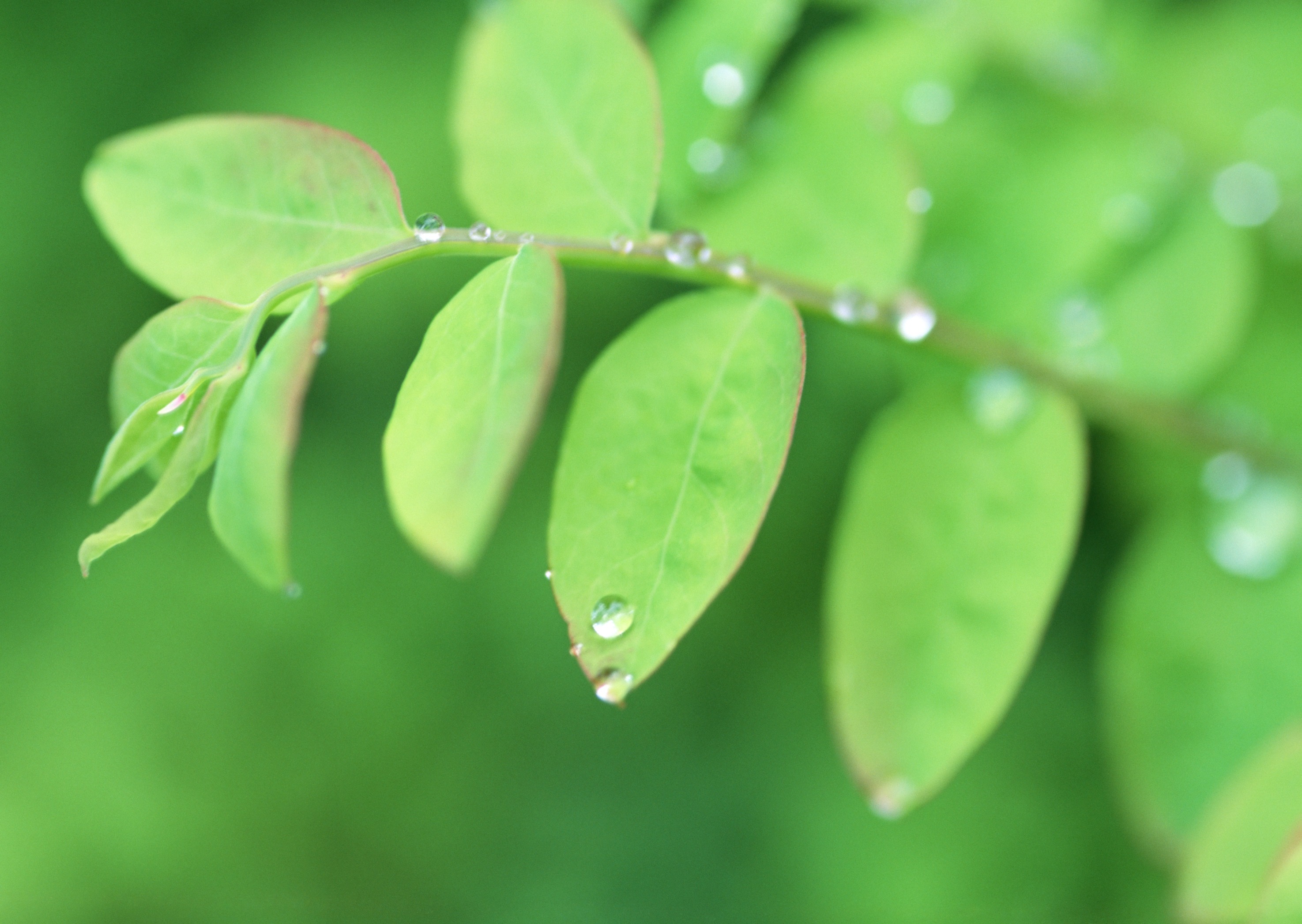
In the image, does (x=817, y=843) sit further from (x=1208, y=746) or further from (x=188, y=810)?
(x=188, y=810)

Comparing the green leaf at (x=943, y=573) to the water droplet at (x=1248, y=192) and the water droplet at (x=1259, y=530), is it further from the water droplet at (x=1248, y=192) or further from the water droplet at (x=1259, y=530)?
the water droplet at (x=1248, y=192)

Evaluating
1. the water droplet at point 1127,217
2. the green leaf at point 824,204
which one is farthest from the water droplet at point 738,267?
the water droplet at point 1127,217

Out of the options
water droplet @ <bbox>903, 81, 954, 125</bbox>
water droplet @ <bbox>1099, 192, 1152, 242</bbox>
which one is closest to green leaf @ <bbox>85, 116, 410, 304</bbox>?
water droplet @ <bbox>903, 81, 954, 125</bbox>

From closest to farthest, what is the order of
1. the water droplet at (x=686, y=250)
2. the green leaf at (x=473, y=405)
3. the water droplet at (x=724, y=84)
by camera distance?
the green leaf at (x=473, y=405)
the water droplet at (x=686, y=250)
the water droplet at (x=724, y=84)

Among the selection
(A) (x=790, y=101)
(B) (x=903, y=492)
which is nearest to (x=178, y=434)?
A: (B) (x=903, y=492)

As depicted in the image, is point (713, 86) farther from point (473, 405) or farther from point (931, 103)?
point (473, 405)

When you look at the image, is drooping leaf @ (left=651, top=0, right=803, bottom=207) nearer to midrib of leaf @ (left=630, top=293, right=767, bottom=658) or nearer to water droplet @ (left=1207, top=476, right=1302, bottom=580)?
midrib of leaf @ (left=630, top=293, right=767, bottom=658)
